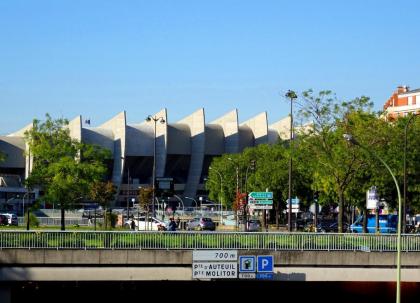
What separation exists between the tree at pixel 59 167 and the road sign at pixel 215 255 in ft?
106

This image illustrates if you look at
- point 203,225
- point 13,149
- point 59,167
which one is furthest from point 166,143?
point 59,167

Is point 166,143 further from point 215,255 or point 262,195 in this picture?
point 215,255

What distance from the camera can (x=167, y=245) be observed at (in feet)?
127

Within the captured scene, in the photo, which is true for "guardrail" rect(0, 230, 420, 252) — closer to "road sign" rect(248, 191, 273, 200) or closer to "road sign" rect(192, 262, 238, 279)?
"road sign" rect(192, 262, 238, 279)

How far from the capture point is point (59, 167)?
226 ft

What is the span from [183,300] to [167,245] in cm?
397

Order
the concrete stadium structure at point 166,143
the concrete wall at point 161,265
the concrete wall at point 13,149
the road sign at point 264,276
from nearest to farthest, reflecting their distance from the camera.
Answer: the concrete wall at point 161,265
the road sign at point 264,276
the concrete wall at point 13,149
the concrete stadium structure at point 166,143

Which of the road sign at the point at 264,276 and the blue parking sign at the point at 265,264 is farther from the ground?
the blue parking sign at the point at 265,264

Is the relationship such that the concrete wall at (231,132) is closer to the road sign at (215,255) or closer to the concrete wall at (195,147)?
the concrete wall at (195,147)

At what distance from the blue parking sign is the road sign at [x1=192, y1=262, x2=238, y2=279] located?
1005mm

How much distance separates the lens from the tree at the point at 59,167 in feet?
227

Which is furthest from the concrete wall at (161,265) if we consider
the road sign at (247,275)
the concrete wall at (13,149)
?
the concrete wall at (13,149)

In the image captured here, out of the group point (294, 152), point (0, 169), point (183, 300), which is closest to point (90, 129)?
point (0, 169)

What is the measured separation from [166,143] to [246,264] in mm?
124130
